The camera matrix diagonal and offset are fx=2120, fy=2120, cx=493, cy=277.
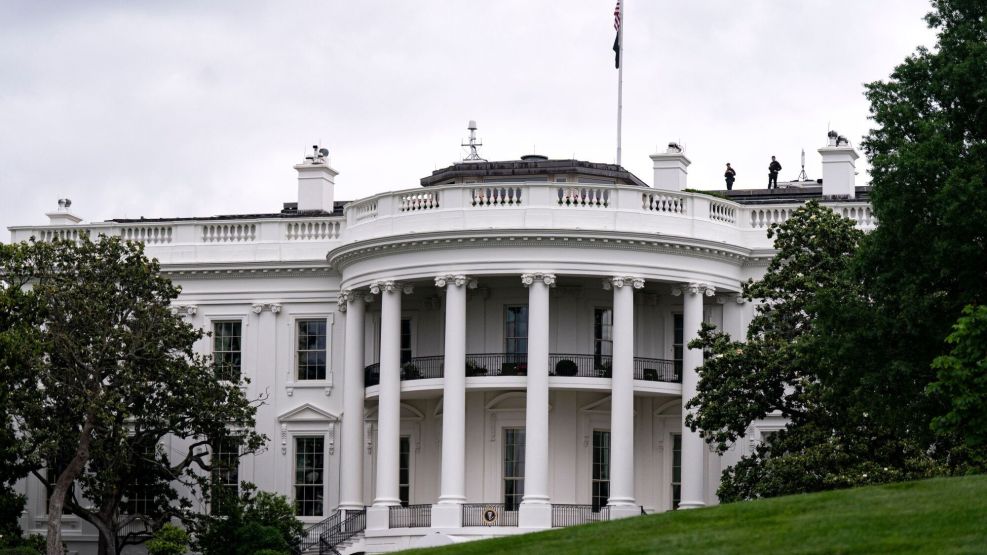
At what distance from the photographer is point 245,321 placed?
5906cm

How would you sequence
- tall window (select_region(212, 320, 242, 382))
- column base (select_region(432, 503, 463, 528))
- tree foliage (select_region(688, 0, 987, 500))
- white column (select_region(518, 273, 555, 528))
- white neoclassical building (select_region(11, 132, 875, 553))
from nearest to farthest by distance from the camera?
1. tree foliage (select_region(688, 0, 987, 500))
2. white column (select_region(518, 273, 555, 528))
3. column base (select_region(432, 503, 463, 528))
4. white neoclassical building (select_region(11, 132, 875, 553))
5. tall window (select_region(212, 320, 242, 382))

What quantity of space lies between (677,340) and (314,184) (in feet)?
44.3

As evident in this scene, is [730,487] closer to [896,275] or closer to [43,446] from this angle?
[896,275]

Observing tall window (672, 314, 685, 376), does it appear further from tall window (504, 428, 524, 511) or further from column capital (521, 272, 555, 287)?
column capital (521, 272, 555, 287)

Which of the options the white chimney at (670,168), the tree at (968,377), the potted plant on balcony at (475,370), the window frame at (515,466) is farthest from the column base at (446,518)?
the tree at (968,377)

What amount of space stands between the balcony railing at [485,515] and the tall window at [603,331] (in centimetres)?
561

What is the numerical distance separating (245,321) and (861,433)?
20411mm

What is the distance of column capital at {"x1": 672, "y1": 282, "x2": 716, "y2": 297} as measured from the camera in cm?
5456

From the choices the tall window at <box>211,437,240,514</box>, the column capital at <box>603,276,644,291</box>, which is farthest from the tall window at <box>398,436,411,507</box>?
the column capital at <box>603,276,644,291</box>

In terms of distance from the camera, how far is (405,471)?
58.0 metres

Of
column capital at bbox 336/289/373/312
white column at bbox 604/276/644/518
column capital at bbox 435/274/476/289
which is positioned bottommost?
white column at bbox 604/276/644/518

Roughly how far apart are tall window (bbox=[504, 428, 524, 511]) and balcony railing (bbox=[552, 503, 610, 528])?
8.84 feet

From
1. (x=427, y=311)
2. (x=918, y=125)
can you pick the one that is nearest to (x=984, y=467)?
(x=918, y=125)

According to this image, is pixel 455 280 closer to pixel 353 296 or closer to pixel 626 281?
pixel 353 296
